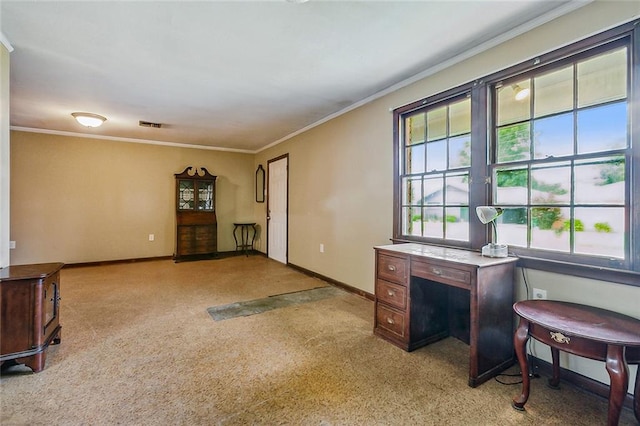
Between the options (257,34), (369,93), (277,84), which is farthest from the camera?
(369,93)

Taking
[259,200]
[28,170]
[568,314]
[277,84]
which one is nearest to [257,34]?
[277,84]

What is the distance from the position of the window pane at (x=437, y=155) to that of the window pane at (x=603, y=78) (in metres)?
1.00

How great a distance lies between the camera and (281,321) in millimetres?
2877

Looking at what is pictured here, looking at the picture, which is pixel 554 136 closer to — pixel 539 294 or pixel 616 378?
pixel 539 294

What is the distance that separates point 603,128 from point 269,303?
3287 mm

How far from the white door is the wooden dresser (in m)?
3.74

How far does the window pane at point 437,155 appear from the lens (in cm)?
272

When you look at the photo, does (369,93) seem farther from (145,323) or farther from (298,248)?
(145,323)

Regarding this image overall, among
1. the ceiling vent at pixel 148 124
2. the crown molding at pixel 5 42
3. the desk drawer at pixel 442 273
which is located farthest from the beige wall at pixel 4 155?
the desk drawer at pixel 442 273

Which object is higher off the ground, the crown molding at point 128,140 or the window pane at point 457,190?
the crown molding at point 128,140

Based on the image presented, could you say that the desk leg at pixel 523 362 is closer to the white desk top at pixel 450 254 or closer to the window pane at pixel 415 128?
the white desk top at pixel 450 254

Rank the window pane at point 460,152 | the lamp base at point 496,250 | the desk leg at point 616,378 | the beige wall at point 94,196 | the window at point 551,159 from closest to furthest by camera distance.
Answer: the desk leg at point 616,378 < the window at point 551,159 < the lamp base at point 496,250 < the window pane at point 460,152 < the beige wall at point 94,196

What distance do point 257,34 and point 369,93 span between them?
1.59 metres

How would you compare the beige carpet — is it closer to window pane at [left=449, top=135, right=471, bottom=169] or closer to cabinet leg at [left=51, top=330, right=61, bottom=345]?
cabinet leg at [left=51, top=330, right=61, bottom=345]
